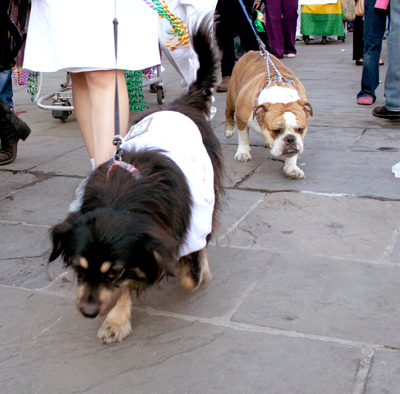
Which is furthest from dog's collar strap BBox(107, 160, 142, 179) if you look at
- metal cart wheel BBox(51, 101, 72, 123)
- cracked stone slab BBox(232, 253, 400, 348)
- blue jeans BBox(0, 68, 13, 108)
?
metal cart wheel BBox(51, 101, 72, 123)

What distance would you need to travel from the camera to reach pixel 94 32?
2.99 meters

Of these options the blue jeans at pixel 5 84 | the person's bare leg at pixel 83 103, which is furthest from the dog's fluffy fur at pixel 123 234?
the blue jeans at pixel 5 84

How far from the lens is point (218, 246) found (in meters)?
3.00

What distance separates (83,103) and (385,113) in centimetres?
352

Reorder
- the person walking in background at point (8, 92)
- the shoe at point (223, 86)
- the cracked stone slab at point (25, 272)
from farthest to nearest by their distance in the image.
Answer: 1. the shoe at point (223, 86)
2. the person walking in background at point (8, 92)
3. the cracked stone slab at point (25, 272)

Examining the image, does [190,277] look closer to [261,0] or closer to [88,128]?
[88,128]

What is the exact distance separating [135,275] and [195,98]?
1421mm

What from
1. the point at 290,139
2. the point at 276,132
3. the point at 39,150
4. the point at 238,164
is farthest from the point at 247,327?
the point at 39,150

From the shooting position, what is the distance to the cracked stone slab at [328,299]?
215 centimetres

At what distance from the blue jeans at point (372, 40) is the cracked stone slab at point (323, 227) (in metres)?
3.04

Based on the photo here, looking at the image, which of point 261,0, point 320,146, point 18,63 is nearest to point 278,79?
point 320,146

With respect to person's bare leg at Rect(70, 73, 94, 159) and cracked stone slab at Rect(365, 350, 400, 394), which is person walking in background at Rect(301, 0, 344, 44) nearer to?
person's bare leg at Rect(70, 73, 94, 159)

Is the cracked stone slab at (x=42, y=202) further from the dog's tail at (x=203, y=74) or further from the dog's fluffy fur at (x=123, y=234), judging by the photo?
the dog's fluffy fur at (x=123, y=234)

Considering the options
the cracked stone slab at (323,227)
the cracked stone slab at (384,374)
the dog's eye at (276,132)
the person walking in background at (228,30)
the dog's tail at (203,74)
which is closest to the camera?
the cracked stone slab at (384,374)
